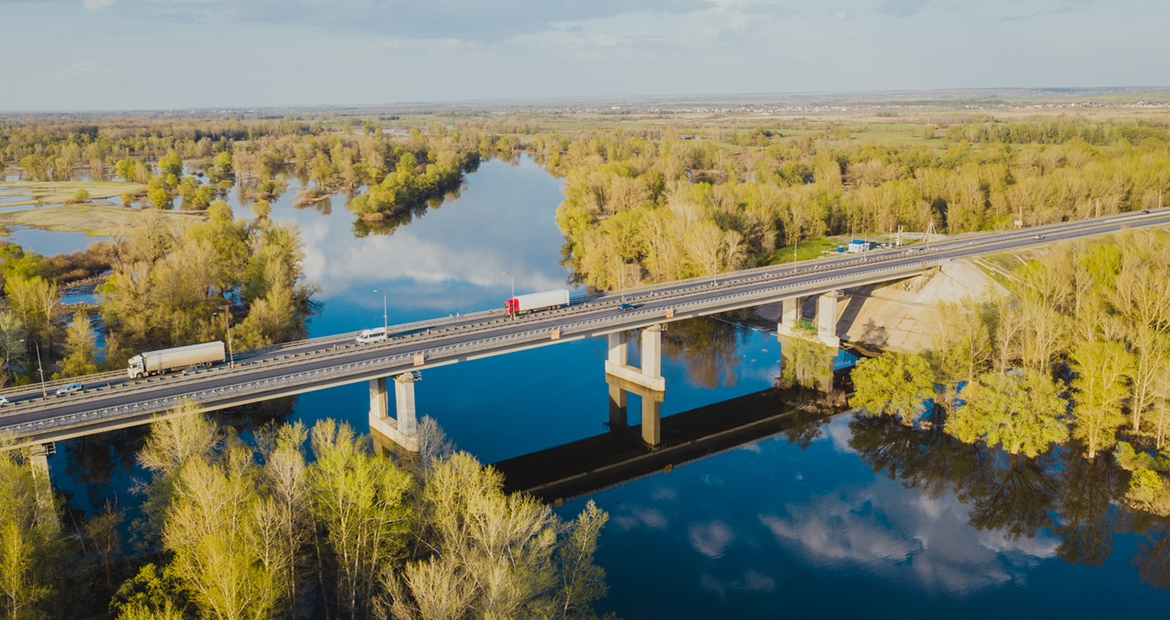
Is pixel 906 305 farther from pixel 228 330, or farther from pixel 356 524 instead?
pixel 356 524

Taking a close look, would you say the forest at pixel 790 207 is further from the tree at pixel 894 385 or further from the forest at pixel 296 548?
the forest at pixel 296 548

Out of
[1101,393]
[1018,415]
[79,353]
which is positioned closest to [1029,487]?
[1018,415]

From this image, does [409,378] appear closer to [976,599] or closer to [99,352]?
[99,352]

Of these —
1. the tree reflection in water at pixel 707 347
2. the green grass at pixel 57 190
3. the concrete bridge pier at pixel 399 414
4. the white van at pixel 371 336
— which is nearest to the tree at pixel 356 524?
the concrete bridge pier at pixel 399 414

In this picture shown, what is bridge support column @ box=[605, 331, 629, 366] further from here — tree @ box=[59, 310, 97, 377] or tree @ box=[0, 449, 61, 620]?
tree @ box=[0, 449, 61, 620]

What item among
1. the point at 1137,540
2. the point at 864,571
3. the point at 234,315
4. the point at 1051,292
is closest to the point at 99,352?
the point at 234,315

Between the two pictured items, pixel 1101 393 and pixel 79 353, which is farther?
pixel 79 353

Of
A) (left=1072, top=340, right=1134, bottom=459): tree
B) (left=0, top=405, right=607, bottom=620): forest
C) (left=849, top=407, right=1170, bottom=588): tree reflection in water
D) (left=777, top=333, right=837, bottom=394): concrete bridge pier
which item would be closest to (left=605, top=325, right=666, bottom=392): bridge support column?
(left=777, top=333, right=837, bottom=394): concrete bridge pier

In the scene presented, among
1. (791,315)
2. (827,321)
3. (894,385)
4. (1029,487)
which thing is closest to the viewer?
(1029,487)
